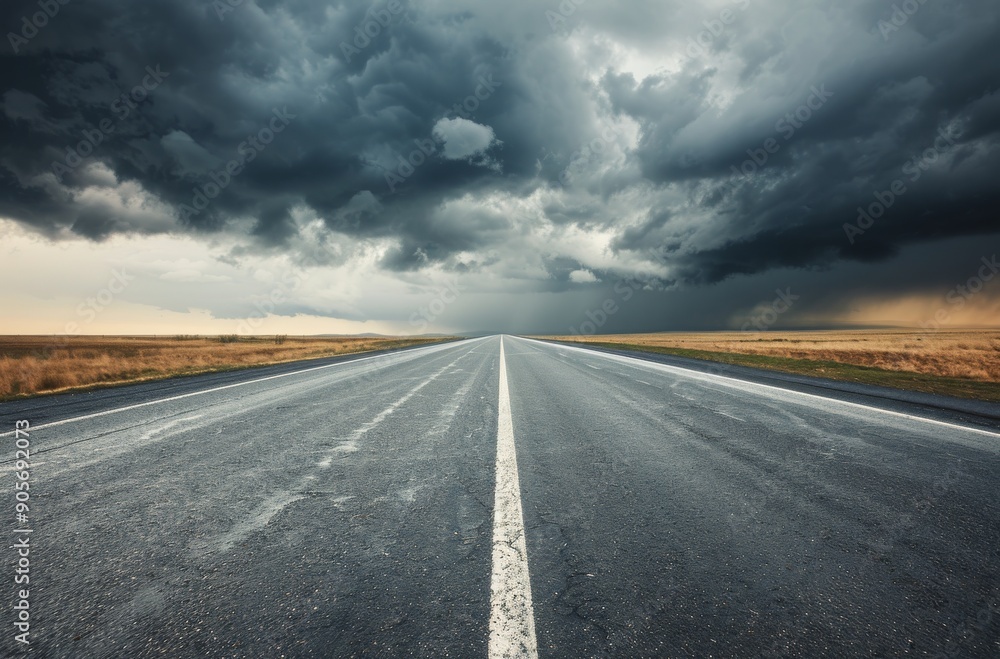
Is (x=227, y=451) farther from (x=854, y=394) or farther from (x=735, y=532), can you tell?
(x=854, y=394)

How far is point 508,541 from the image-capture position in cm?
261

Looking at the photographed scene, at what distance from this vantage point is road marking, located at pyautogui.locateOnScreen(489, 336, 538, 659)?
68.1 inches

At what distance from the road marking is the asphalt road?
15 mm

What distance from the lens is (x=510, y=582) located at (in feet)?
7.05

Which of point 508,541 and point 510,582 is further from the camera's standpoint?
point 508,541

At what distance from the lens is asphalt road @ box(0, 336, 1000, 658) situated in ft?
5.96

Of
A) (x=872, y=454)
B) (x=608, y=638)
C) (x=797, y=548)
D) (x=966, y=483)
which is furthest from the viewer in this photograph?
(x=872, y=454)

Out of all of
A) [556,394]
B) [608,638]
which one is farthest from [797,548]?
[556,394]

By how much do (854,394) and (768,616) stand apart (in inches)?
396

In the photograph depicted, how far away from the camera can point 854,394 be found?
943 centimetres

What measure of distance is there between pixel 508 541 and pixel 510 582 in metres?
0.46

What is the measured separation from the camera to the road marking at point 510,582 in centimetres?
173

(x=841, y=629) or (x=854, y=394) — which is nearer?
(x=841, y=629)

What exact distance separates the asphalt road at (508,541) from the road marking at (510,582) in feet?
0.05
